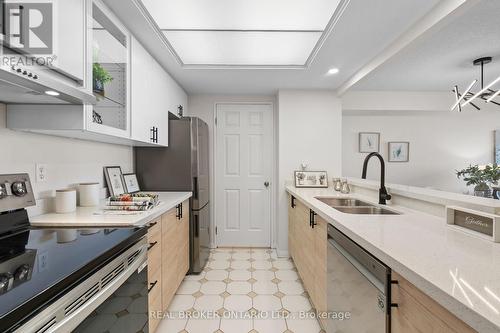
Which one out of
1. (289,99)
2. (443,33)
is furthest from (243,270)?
(443,33)

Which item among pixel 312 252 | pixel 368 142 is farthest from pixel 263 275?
pixel 368 142

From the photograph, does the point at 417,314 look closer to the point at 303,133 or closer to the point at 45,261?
the point at 45,261

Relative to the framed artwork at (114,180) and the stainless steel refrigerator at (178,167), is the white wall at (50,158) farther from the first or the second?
the stainless steel refrigerator at (178,167)

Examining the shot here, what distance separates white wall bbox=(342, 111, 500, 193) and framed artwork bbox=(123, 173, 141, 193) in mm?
3481

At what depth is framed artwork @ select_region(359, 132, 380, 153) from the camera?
454 cm

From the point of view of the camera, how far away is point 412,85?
140 inches

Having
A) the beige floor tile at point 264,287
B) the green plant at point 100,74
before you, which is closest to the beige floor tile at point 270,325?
the beige floor tile at point 264,287

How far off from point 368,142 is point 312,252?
10.6ft

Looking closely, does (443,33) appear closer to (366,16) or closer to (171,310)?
(366,16)

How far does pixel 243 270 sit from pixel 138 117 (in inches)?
77.1

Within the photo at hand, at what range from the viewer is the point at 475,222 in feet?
3.64

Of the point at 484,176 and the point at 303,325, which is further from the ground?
the point at 484,176

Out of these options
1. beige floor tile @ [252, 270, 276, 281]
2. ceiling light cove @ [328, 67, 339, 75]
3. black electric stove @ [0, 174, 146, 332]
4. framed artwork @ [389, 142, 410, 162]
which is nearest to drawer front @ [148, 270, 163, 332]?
black electric stove @ [0, 174, 146, 332]

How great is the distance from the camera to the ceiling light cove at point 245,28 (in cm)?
163
